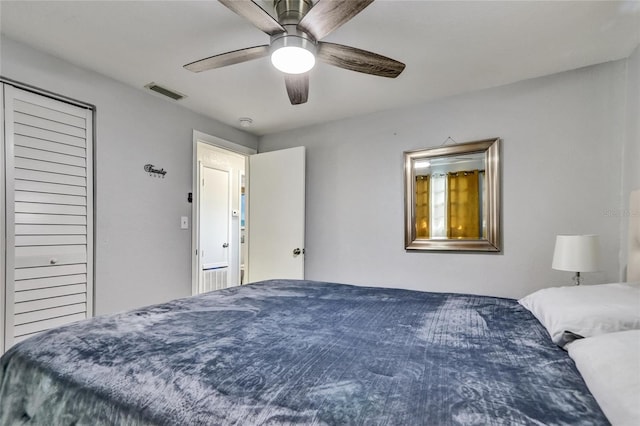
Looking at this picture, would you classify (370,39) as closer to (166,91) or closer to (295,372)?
(166,91)

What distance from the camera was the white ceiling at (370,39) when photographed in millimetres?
1706

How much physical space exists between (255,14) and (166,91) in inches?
66.2

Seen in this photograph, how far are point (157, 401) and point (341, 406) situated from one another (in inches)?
17.9

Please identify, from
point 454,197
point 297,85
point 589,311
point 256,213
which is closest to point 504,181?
point 454,197

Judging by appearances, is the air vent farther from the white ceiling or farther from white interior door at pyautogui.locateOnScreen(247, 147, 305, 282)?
white interior door at pyautogui.locateOnScreen(247, 147, 305, 282)

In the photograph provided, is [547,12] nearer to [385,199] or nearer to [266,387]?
[385,199]

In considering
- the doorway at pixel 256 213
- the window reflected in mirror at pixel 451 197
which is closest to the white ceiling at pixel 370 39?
the window reflected in mirror at pixel 451 197

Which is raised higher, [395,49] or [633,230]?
[395,49]

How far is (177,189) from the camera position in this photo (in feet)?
9.86

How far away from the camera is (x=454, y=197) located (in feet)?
9.18

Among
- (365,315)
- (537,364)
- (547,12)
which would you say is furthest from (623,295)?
(547,12)

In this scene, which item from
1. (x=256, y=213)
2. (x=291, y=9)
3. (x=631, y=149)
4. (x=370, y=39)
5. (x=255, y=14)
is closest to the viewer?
(x=255, y=14)

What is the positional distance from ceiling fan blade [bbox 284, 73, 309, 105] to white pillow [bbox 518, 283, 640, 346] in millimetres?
1733

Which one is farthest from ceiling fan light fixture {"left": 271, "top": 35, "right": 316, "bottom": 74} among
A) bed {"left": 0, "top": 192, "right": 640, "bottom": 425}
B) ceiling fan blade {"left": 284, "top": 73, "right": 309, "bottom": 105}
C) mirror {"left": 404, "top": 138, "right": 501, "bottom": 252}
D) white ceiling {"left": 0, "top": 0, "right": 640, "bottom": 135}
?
mirror {"left": 404, "top": 138, "right": 501, "bottom": 252}
